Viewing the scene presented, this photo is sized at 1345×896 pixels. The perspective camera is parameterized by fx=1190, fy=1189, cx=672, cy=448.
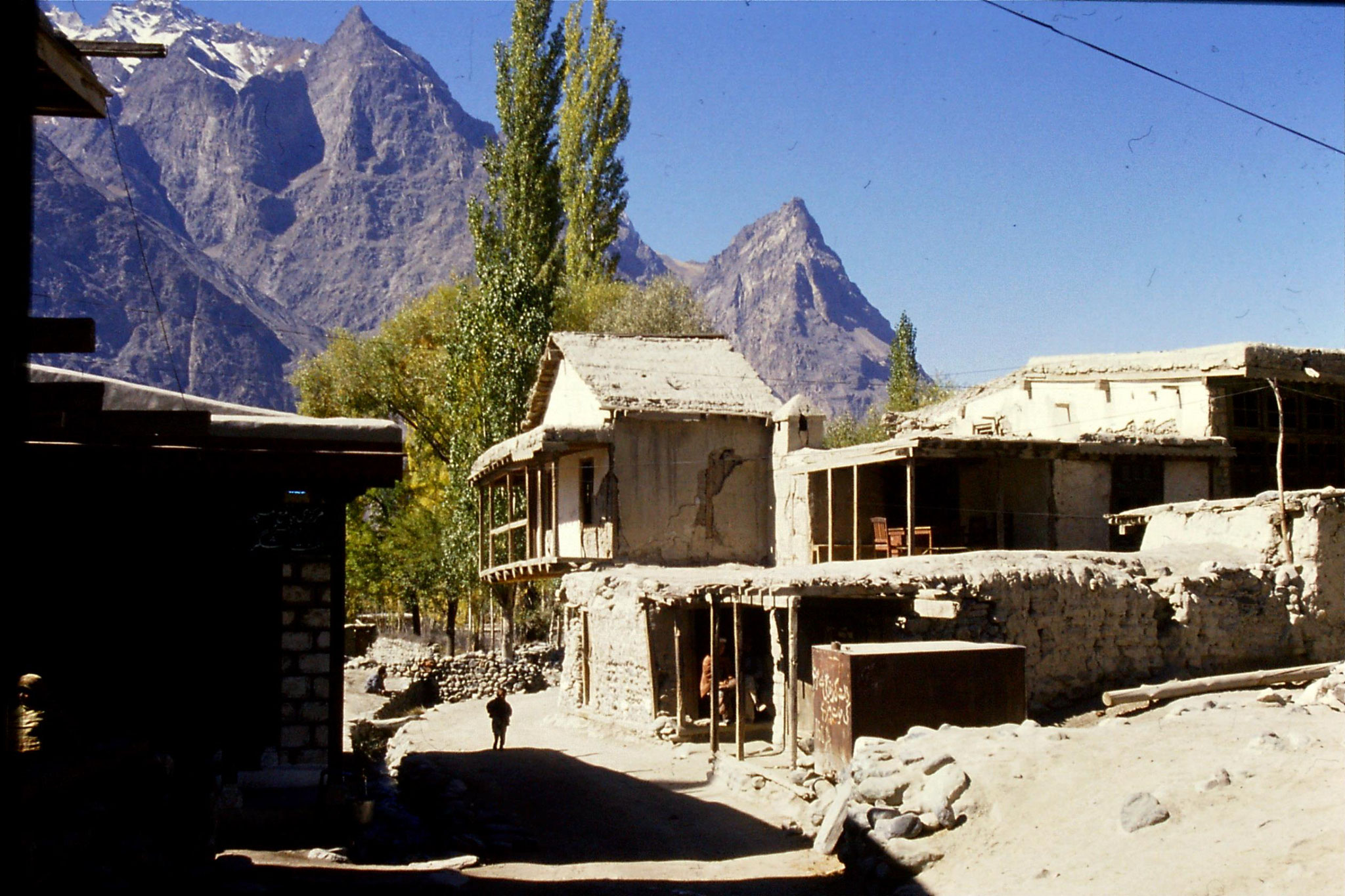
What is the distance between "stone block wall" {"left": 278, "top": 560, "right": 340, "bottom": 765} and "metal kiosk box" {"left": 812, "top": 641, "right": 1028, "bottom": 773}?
17.7 ft

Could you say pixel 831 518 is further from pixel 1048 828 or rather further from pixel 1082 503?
pixel 1048 828

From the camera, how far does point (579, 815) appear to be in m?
14.0

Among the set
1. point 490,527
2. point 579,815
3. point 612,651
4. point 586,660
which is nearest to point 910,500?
point 612,651

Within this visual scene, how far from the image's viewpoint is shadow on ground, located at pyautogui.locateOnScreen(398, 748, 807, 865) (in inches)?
474

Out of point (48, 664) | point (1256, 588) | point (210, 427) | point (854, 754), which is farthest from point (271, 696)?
point (1256, 588)

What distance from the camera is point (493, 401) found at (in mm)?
34969

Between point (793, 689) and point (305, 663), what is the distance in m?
7.41

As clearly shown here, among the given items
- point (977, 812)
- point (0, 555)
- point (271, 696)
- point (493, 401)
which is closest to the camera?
point (0, 555)

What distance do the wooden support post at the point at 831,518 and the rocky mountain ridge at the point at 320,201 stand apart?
318 ft

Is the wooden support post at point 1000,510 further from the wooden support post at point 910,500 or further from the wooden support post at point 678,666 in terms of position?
the wooden support post at point 678,666

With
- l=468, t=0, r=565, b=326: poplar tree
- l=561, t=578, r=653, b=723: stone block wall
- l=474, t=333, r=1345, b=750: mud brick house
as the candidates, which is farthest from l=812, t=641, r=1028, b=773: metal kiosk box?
l=468, t=0, r=565, b=326: poplar tree

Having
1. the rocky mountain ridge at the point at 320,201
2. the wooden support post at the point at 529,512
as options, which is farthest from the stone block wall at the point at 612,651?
the rocky mountain ridge at the point at 320,201

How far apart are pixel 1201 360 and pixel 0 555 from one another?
24860mm

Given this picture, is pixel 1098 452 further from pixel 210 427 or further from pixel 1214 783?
pixel 210 427
